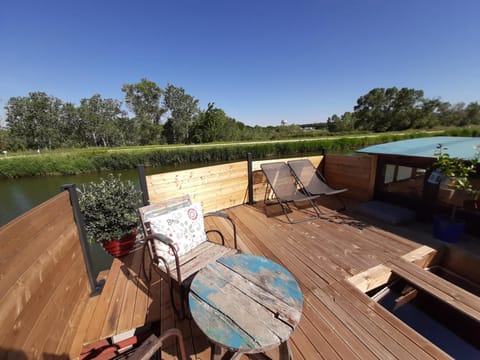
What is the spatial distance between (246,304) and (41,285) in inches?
45.4

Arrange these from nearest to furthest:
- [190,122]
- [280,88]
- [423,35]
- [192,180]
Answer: [192,180]
[423,35]
[280,88]
[190,122]

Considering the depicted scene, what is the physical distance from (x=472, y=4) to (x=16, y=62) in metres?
17.7

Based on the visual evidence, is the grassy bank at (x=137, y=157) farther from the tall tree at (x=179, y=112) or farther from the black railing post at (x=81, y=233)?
the tall tree at (x=179, y=112)

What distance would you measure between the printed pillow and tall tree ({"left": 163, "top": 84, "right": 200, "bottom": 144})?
28.8 metres

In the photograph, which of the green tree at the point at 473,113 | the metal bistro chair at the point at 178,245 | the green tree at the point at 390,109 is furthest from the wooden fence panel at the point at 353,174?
the green tree at the point at 473,113

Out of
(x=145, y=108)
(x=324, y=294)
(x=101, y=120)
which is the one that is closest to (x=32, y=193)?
(x=324, y=294)

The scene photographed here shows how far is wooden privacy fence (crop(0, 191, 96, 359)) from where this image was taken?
2.77ft

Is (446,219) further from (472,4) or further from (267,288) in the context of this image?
(472,4)

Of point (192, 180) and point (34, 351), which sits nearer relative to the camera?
point (34, 351)

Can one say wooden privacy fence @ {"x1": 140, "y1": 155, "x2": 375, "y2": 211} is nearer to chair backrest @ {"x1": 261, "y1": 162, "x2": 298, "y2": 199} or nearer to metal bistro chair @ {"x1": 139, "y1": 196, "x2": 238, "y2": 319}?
chair backrest @ {"x1": 261, "y1": 162, "x2": 298, "y2": 199}

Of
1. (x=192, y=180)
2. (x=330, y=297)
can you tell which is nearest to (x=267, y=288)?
(x=330, y=297)

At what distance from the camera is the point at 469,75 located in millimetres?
10195

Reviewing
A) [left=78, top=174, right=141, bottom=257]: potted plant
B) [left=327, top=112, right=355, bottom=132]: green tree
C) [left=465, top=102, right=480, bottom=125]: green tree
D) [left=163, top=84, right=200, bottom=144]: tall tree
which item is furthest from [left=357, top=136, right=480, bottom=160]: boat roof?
[left=327, top=112, right=355, bottom=132]: green tree

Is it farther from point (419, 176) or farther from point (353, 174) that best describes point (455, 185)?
point (353, 174)
